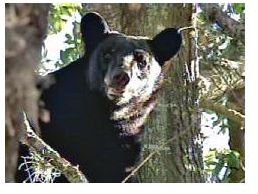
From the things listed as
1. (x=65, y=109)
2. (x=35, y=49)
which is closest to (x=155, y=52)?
(x=65, y=109)

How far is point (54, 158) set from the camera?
1.90 m

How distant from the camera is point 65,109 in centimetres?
190

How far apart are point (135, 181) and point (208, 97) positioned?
0.39 meters

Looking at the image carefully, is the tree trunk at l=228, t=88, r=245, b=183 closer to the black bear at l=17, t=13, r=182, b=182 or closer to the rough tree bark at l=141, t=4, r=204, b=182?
the rough tree bark at l=141, t=4, r=204, b=182

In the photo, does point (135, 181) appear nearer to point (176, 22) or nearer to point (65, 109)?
point (65, 109)

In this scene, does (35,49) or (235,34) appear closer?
(35,49)

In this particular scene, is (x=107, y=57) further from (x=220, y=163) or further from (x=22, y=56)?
(x=22, y=56)

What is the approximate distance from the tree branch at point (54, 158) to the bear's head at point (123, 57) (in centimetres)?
26

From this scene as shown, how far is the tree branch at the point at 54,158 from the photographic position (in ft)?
6.14

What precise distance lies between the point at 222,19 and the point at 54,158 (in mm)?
751

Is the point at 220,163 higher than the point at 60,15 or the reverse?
the reverse

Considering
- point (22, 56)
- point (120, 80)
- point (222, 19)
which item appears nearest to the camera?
point (22, 56)

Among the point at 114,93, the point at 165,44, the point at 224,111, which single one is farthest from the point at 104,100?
the point at 224,111
